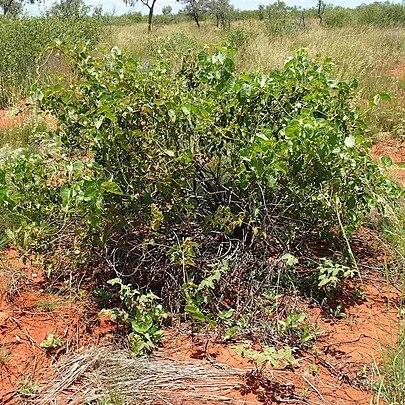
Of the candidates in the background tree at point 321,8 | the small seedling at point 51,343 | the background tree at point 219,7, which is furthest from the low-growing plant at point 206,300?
the background tree at point 219,7

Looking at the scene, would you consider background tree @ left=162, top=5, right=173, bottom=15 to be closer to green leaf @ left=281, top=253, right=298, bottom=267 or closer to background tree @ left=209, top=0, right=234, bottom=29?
background tree @ left=209, top=0, right=234, bottom=29

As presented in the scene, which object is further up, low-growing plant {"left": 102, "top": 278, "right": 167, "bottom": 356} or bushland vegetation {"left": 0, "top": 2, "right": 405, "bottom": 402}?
bushland vegetation {"left": 0, "top": 2, "right": 405, "bottom": 402}

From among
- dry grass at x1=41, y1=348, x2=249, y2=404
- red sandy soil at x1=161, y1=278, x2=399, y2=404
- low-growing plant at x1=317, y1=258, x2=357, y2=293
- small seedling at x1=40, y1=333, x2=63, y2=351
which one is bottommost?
red sandy soil at x1=161, y1=278, x2=399, y2=404

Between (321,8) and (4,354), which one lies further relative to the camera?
(321,8)

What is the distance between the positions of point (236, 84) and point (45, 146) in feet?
4.46

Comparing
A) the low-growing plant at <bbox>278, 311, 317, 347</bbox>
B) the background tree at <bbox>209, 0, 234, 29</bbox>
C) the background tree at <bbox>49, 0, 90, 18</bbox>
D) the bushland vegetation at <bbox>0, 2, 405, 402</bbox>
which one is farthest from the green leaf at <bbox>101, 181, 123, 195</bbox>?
the background tree at <bbox>209, 0, 234, 29</bbox>

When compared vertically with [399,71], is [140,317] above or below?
below

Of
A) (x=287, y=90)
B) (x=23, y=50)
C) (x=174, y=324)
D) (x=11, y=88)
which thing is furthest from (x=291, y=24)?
(x=174, y=324)

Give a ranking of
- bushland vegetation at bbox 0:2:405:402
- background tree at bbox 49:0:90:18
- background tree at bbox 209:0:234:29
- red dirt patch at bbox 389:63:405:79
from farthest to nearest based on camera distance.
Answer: background tree at bbox 209:0:234:29
background tree at bbox 49:0:90:18
red dirt patch at bbox 389:63:405:79
bushland vegetation at bbox 0:2:405:402

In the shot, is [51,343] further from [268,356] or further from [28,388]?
[268,356]

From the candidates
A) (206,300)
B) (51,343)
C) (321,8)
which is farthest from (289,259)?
(321,8)

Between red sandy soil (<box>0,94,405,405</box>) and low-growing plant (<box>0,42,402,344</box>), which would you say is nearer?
red sandy soil (<box>0,94,405,405</box>)

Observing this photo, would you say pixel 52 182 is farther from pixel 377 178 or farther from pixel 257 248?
pixel 377 178

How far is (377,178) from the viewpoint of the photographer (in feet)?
10.2
